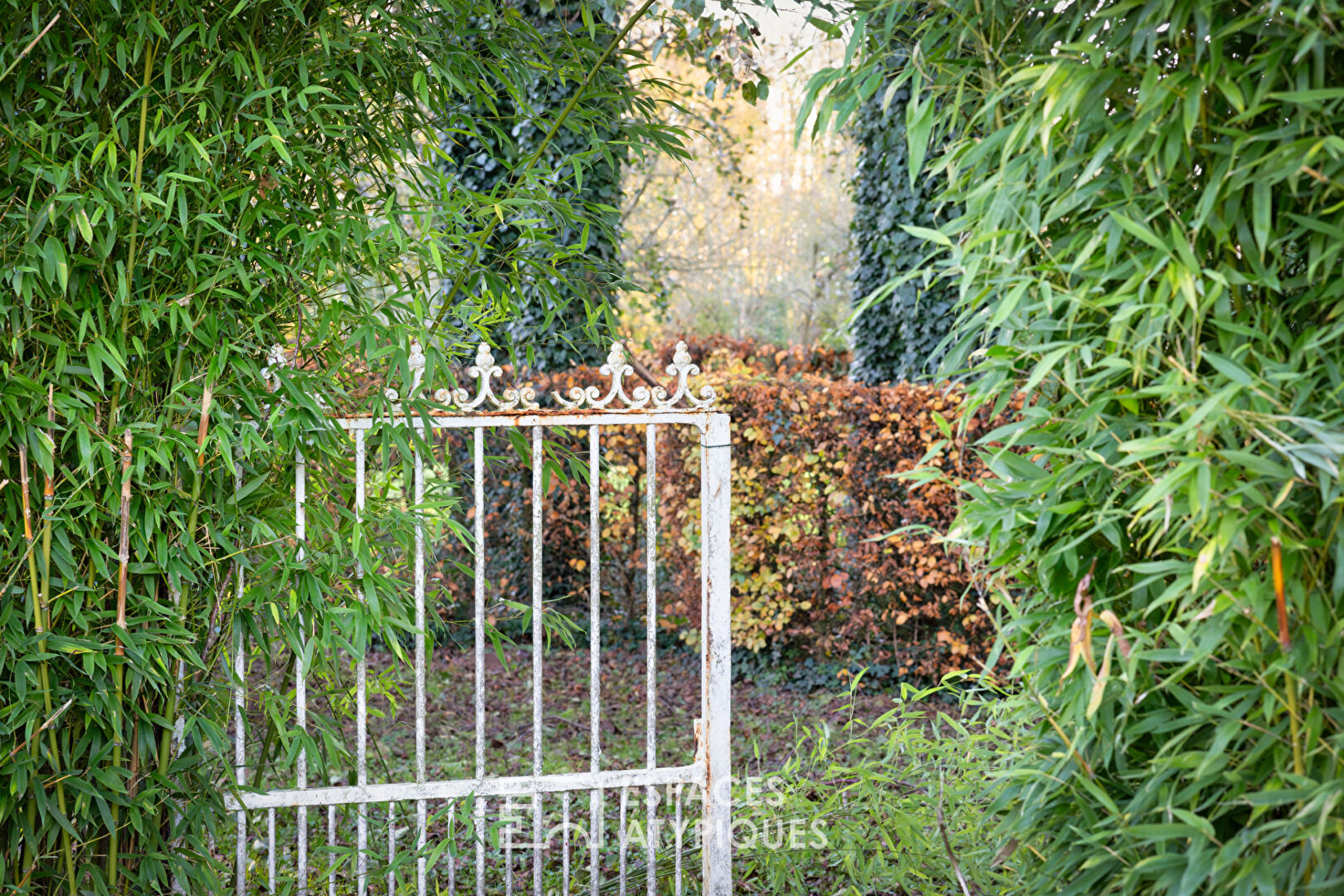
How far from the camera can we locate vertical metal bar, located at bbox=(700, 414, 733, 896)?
7.57ft

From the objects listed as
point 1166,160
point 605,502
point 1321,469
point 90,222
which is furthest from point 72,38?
point 605,502

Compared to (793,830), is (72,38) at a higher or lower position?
higher

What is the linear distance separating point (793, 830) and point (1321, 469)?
1.81m

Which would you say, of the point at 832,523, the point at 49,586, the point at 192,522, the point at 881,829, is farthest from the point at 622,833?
the point at 832,523

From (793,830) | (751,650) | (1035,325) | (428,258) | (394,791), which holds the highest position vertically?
(428,258)

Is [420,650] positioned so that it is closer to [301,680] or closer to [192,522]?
[301,680]

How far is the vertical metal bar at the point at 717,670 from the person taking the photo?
231 cm

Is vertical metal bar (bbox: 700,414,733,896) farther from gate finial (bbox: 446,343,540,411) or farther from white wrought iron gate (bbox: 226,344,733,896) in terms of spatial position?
gate finial (bbox: 446,343,540,411)

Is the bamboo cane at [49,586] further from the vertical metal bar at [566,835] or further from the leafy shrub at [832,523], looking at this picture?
the leafy shrub at [832,523]

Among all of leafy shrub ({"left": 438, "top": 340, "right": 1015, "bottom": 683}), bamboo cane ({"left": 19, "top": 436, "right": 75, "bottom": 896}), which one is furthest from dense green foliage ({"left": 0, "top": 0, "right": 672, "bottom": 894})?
leafy shrub ({"left": 438, "top": 340, "right": 1015, "bottom": 683})

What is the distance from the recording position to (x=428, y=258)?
210 cm

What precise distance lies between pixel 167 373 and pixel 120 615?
0.48 m

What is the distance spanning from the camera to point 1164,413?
1298 mm

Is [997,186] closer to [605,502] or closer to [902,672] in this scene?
[902,672]
